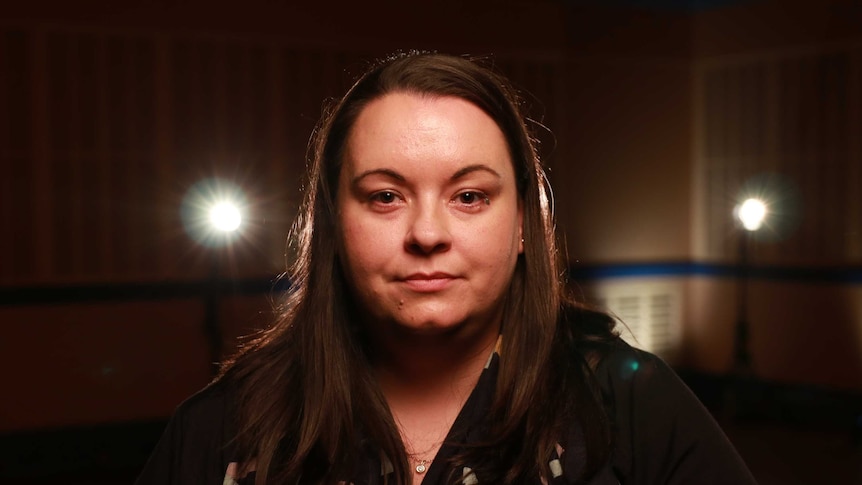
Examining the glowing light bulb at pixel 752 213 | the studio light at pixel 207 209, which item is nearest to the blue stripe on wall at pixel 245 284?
the studio light at pixel 207 209

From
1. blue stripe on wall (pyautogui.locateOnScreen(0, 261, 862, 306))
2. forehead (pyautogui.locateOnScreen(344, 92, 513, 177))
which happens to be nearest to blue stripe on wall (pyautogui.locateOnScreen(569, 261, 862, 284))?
blue stripe on wall (pyautogui.locateOnScreen(0, 261, 862, 306))

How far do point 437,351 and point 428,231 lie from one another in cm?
21

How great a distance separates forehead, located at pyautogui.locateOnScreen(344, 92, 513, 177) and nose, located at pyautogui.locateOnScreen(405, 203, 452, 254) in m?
0.07

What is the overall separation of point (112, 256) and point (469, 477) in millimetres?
3856

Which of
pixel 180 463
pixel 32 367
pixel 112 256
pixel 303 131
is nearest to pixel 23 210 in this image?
pixel 112 256

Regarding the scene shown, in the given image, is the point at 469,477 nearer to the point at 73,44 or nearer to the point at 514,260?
the point at 514,260

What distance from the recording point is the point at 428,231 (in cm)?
129

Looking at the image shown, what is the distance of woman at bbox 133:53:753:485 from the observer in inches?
51.9

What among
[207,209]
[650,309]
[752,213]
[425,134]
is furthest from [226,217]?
[425,134]

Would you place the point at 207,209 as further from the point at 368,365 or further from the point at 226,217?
the point at 368,365

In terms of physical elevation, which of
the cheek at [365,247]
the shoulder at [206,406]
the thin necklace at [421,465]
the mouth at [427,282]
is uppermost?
the cheek at [365,247]

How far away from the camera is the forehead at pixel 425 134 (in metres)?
1.33

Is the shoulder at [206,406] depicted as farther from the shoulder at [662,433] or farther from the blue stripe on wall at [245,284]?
the blue stripe on wall at [245,284]

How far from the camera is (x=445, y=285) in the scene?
1.30 metres
